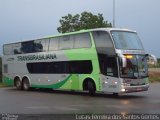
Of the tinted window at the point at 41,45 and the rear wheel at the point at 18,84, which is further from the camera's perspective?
the rear wheel at the point at 18,84

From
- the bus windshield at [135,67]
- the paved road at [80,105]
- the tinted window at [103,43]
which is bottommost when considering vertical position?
the paved road at [80,105]

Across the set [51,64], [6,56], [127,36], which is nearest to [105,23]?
[6,56]

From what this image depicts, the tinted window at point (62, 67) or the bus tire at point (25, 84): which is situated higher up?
the tinted window at point (62, 67)

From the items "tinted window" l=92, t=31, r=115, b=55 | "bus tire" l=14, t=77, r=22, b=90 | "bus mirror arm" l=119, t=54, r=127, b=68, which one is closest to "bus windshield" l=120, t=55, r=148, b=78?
"bus mirror arm" l=119, t=54, r=127, b=68

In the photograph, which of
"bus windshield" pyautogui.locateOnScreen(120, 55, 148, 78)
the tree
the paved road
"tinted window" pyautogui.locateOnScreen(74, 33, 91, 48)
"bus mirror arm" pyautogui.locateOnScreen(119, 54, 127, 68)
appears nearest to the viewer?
the paved road

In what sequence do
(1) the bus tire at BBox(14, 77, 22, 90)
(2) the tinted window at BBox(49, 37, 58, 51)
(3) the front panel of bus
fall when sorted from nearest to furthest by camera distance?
1. (3) the front panel of bus
2. (2) the tinted window at BBox(49, 37, 58, 51)
3. (1) the bus tire at BBox(14, 77, 22, 90)

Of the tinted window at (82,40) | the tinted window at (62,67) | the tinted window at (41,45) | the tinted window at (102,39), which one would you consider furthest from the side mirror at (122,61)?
the tinted window at (41,45)

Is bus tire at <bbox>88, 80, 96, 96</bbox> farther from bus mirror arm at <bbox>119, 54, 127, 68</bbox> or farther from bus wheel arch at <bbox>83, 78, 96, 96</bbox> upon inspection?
bus mirror arm at <bbox>119, 54, 127, 68</bbox>

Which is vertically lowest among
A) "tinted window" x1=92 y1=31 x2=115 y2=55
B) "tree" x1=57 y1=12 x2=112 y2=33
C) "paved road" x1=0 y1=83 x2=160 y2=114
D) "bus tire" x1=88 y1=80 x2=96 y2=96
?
"paved road" x1=0 y1=83 x2=160 y2=114

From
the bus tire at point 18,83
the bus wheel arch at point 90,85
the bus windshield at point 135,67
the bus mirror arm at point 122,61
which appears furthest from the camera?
the bus tire at point 18,83

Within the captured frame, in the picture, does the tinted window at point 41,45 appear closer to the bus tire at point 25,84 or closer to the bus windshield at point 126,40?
the bus tire at point 25,84

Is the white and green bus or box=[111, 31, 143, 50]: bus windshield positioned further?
box=[111, 31, 143, 50]: bus windshield

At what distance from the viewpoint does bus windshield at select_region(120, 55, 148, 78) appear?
77.7ft

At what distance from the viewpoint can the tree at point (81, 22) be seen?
56531mm
